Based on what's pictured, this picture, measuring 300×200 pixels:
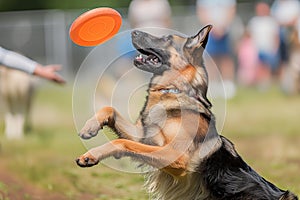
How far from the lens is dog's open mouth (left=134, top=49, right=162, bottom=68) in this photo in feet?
18.4

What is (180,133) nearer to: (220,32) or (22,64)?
(22,64)

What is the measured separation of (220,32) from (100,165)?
11.3 meters

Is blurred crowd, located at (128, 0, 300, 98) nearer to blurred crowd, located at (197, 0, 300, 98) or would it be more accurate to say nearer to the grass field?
blurred crowd, located at (197, 0, 300, 98)

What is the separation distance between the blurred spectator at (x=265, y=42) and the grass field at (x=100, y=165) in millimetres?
2982

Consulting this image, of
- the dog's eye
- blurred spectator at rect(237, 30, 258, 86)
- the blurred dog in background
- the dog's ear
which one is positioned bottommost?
blurred spectator at rect(237, 30, 258, 86)

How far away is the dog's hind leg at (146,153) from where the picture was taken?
208 inches

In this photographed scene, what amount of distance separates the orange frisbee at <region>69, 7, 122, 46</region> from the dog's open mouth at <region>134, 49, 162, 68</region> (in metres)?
0.33

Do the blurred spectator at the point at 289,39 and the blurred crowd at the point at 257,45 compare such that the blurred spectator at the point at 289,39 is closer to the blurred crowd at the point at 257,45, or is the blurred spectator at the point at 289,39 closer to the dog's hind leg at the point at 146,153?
the blurred crowd at the point at 257,45

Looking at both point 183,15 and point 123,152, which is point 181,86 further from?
point 183,15

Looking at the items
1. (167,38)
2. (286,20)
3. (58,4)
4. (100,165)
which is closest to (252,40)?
(286,20)

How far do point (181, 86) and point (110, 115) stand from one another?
58cm

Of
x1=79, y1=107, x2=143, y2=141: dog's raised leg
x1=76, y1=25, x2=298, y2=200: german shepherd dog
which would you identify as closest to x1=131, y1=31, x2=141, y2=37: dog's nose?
x1=76, y1=25, x2=298, y2=200: german shepherd dog

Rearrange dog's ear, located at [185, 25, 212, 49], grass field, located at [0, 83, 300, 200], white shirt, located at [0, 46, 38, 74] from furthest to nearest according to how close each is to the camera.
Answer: grass field, located at [0, 83, 300, 200], white shirt, located at [0, 46, 38, 74], dog's ear, located at [185, 25, 212, 49]

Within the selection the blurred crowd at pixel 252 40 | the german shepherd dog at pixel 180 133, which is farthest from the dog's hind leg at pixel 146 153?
the blurred crowd at pixel 252 40
